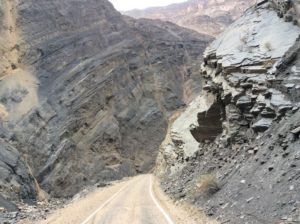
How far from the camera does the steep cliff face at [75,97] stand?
5025 cm

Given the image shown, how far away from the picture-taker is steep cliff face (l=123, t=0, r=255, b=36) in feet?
490

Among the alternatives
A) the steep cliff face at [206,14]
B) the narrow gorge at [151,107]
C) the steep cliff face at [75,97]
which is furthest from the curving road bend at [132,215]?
the steep cliff face at [206,14]

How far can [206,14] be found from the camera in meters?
175

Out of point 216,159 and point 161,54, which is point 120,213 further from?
point 161,54

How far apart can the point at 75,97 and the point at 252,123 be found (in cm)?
4307

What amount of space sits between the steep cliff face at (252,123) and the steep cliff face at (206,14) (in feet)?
395

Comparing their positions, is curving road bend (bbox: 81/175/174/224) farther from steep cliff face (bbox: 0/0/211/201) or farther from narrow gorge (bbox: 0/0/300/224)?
steep cliff face (bbox: 0/0/211/201)

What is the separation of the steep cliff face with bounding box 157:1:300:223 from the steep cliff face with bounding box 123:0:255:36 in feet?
395

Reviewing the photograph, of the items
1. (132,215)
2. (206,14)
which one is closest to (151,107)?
(132,215)

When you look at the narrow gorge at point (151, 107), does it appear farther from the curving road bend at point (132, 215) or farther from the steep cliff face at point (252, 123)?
the curving road bend at point (132, 215)

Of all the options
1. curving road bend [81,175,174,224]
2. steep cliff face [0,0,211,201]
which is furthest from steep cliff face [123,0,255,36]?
curving road bend [81,175,174,224]

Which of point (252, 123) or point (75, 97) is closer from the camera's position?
point (252, 123)

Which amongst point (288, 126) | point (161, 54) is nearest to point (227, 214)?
point (288, 126)

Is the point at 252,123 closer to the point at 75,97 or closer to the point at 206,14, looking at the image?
the point at 75,97
